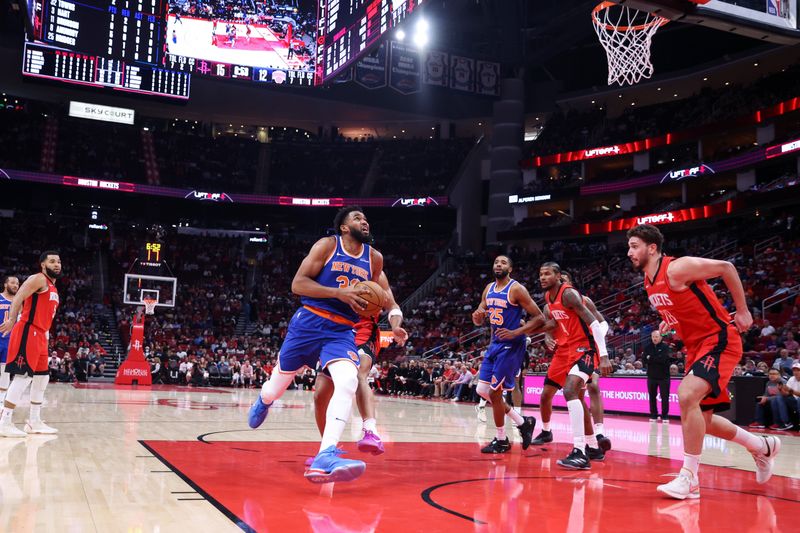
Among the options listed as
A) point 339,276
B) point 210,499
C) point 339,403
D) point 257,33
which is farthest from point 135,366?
point 210,499

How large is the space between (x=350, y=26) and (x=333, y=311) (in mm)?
19352

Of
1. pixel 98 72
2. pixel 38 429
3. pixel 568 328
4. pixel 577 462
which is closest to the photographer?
pixel 577 462

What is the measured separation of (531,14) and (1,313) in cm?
3156

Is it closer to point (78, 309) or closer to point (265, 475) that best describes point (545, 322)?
point (265, 475)

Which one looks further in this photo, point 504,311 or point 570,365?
point 504,311

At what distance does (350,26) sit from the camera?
23.2 meters

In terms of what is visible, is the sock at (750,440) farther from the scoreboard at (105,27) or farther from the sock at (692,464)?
the scoreboard at (105,27)

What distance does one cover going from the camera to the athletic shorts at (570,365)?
24.7ft

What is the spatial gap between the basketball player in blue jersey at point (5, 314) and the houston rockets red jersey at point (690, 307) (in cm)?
677

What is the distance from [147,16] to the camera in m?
27.6

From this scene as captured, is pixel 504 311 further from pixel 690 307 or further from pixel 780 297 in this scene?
pixel 780 297

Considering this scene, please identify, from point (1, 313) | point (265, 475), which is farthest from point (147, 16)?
point (265, 475)

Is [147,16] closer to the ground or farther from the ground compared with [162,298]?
farther from the ground

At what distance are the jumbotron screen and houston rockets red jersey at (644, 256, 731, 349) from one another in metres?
27.0
